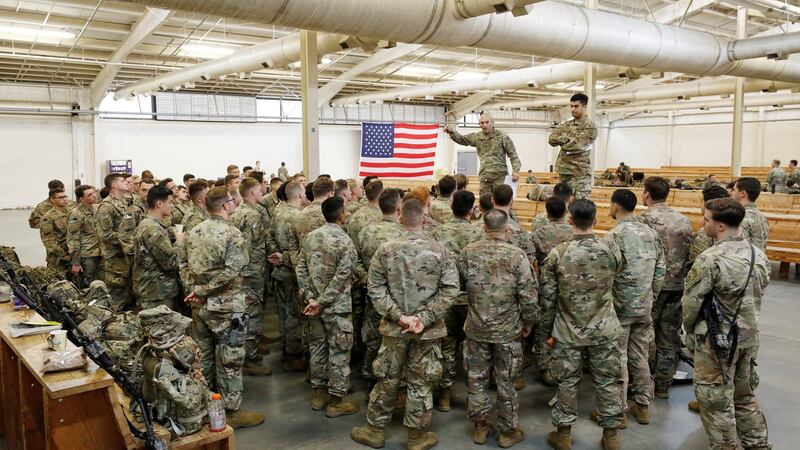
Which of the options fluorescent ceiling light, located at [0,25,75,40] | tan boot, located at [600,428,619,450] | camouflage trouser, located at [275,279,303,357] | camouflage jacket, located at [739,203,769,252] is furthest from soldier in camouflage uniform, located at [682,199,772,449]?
fluorescent ceiling light, located at [0,25,75,40]

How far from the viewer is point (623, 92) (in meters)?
19.6

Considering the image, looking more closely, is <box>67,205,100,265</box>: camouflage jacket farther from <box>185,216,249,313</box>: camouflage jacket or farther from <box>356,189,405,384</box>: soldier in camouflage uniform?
<box>356,189,405,384</box>: soldier in camouflage uniform

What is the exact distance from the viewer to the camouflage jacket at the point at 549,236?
462 cm

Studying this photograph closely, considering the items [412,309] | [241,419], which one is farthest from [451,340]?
[241,419]

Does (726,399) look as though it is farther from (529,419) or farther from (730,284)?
(529,419)

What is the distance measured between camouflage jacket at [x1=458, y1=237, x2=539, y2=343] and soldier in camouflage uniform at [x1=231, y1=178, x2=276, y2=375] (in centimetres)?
230

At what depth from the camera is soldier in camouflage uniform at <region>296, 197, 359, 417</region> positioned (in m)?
4.12

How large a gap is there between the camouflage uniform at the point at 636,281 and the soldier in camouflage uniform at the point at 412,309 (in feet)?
3.88

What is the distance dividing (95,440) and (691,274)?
324 centimetres

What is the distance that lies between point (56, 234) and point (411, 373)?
555cm

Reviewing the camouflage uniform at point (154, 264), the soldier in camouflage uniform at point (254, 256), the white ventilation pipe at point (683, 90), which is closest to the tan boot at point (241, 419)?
the soldier in camouflage uniform at point (254, 256)

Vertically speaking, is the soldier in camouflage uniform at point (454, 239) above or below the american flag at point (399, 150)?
below

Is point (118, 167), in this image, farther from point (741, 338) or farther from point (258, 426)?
point (741, 338)

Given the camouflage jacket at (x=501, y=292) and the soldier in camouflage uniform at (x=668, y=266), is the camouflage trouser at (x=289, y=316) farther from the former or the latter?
the soldier in camouflage uniform at (x=668, y=266)
